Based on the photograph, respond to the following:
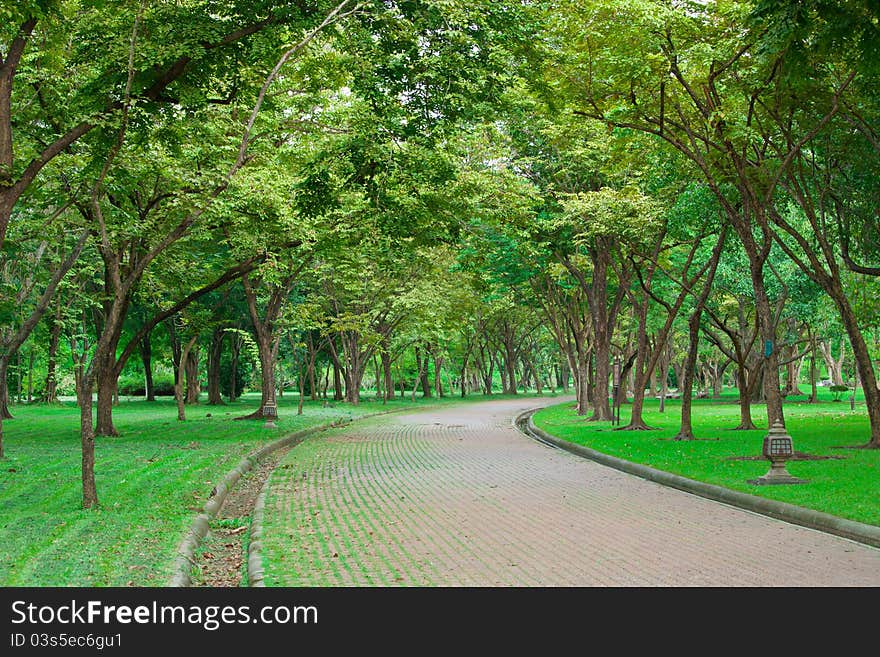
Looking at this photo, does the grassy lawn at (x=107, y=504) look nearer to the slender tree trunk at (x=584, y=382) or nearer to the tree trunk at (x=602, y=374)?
the tree trunk at (x=602, y=374)

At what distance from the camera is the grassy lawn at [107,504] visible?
657cm

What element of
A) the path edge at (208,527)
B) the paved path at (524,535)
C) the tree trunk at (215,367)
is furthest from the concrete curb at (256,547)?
the tree trunk at (215,367)

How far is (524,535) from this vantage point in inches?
335

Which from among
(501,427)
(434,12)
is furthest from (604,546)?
(501,427)

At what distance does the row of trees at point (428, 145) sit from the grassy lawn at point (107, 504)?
96 cm

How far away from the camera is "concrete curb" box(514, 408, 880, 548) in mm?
8234

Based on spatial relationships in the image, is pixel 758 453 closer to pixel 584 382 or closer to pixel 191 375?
pixel 584 382

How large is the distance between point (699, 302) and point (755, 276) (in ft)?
17.8

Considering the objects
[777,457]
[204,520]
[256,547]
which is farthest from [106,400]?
[777,457]

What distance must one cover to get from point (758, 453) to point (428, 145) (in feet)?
30.1

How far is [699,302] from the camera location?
19.7 meters

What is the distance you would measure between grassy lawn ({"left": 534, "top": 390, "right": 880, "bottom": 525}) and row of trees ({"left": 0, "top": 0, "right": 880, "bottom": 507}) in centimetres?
124

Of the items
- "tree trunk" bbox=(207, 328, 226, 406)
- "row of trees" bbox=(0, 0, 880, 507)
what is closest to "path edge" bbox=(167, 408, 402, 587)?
"row of trees" bbox=(0, 0, 880, 507)
